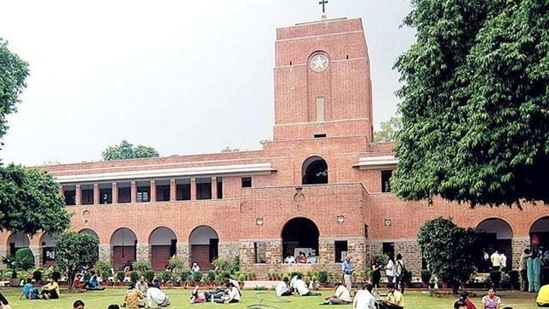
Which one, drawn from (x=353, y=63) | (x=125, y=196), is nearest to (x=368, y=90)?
(x=353, y=63)

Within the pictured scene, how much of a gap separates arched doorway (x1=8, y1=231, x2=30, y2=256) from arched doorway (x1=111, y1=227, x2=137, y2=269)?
5.40m

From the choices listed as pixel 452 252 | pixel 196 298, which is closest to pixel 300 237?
pixel 196 298

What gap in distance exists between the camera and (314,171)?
121 ft

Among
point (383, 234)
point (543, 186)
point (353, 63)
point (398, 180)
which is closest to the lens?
point (543, 186)

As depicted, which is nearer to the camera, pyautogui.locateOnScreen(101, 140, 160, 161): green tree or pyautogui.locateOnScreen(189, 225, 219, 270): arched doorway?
pyautogui.locateOnScreen(189, 225, 219, 270): arched doorway

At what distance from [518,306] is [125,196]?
27463mm

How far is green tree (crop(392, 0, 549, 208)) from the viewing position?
15500 millimetres

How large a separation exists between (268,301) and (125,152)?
43.0 metres

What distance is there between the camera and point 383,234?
34.0 metres

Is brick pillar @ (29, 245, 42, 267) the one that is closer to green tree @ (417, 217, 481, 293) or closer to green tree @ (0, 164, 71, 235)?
green tree @ (0, 164, 71, 235)

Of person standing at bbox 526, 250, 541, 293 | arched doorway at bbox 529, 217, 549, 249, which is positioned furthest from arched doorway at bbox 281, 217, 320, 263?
person standing at bbox 526, 250, 541, 293

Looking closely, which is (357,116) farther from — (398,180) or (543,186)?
(543,186)

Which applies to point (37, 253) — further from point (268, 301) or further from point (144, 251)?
point (268, 301)

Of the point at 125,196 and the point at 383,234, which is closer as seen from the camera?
the point at 383,234
